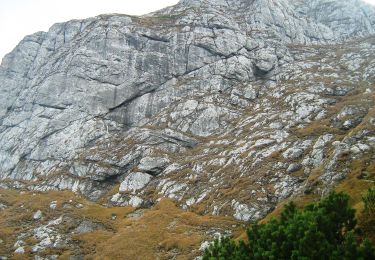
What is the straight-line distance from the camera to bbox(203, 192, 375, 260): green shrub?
31.8 metres

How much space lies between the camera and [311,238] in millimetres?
33844

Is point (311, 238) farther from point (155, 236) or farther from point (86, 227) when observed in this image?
point (86, 227)

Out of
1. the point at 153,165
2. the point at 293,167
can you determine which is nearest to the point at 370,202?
the point at 293,167

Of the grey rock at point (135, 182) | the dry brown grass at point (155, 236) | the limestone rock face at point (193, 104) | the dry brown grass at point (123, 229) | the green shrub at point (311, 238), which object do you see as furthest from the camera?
the grey rock at point (135, 182)

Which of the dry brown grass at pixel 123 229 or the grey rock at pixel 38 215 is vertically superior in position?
the dry brown grass at pixel 123 229

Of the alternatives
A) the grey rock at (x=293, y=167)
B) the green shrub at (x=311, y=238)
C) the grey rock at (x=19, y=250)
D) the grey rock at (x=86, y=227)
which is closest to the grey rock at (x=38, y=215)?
the grey rock at (x=86, y=227)

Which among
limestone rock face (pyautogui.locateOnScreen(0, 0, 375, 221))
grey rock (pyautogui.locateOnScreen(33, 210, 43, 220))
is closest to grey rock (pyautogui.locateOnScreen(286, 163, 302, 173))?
limestone rock face (pyautogui.locateOnScreen(0, 0, 375, 221))

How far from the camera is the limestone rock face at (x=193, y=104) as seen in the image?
3691 inches

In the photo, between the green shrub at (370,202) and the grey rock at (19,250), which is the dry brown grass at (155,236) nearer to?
the grey rock at (19,250)

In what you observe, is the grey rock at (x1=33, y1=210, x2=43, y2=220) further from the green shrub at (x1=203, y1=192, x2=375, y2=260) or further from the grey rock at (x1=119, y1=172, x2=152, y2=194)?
the green shrub at (x1=203, y1=192, x2=375, y2=260)

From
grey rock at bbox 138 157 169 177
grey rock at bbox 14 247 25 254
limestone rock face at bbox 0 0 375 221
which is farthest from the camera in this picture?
grey rock at bbox 138 157 169 177

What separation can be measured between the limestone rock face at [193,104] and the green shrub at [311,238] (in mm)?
33518

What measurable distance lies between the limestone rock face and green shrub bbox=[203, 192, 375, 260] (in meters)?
33.5

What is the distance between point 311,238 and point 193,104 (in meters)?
104
